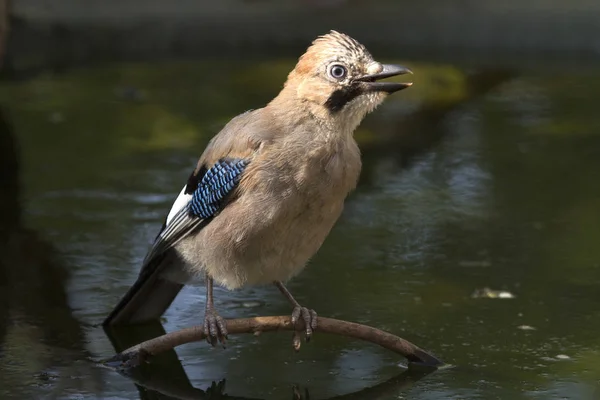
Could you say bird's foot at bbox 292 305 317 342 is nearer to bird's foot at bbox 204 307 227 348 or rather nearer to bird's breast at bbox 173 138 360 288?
bird's breast at bbox 173 138 360 288

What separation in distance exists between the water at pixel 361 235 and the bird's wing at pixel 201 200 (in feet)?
1.75

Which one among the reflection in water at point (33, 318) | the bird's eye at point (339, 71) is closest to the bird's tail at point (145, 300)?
the reflection in water at point (33, 318)

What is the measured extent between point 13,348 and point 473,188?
130 inches

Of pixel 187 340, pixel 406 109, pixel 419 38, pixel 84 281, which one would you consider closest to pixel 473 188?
pixel 406 109

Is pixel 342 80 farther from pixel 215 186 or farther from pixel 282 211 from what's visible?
pixel 215 186

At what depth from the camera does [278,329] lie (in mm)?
4719

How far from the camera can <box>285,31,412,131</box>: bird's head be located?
4.41 m

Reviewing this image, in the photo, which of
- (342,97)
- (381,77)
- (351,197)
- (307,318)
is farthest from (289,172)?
(351,197)

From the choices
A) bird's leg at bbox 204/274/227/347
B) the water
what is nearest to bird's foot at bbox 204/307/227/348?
bird's leg at bbox 204/274/227/347

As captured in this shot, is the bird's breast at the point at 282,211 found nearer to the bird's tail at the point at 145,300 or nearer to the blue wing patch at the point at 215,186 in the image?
the blue wing patch at the point at 215,186

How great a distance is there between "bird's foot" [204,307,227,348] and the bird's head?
2.97 ft

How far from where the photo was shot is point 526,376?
190 inches

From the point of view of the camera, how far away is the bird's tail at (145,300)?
5.24m

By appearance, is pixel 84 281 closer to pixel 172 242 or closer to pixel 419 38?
pixel 172 242
